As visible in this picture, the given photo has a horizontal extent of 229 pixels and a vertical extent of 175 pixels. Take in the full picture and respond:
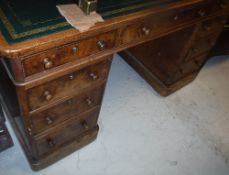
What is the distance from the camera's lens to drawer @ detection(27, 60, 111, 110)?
35.8 inches

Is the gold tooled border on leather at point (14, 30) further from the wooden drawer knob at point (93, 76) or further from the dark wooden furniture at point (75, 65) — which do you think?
the wooden drawer knob at point (93, 76)

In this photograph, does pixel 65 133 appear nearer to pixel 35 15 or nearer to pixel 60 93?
pixel 60 93

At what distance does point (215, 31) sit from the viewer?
5.59 ft

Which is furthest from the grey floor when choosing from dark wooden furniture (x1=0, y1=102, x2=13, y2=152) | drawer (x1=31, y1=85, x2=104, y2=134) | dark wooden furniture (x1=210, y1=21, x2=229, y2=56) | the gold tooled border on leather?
the gold tooled border on leather

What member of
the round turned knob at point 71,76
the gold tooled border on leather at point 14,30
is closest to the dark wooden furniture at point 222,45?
the round turned knob at point 71,76

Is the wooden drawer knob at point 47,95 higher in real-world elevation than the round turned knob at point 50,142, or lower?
higher

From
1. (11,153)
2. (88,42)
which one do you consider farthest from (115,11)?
(11,153)

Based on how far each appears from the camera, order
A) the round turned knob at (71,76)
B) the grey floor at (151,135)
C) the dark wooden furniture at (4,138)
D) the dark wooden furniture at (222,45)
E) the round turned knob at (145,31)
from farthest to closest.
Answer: the dark wooden furniture at (222,45), the grey floor at (151,135), the dark wooden furniture at (4,138), the round turned knob at (145,31), the round turned knob at (71,76)

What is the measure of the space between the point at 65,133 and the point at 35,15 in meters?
0.67

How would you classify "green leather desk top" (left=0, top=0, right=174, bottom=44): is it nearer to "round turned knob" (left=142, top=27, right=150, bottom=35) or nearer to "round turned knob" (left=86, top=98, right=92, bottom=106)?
"round turned knob" (left=142, top=27, right=150, bottom=35)

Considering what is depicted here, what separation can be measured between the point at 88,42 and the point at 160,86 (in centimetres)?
114

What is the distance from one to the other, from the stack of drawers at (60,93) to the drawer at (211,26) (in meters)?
0.83

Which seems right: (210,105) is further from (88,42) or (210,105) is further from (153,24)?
(88,42)

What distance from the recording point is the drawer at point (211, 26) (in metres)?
1.53
